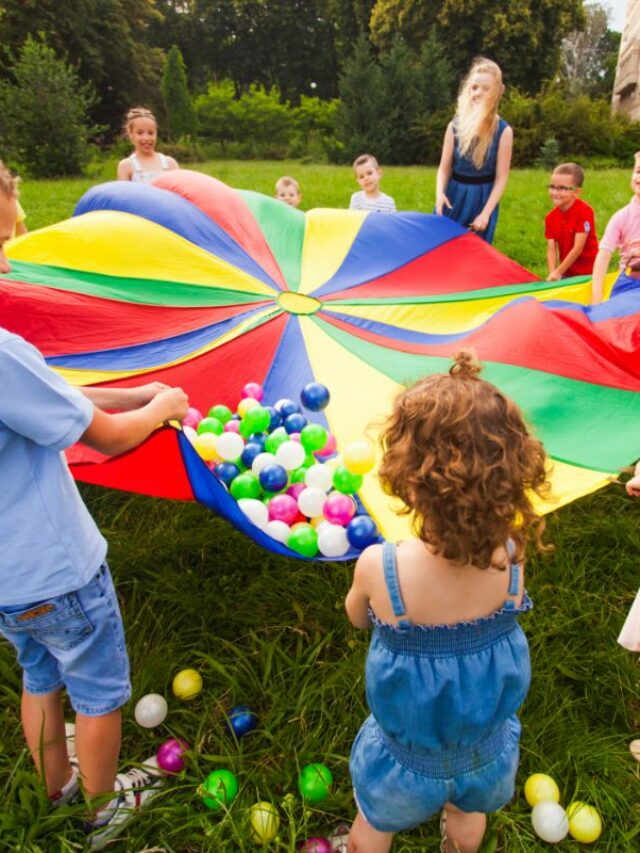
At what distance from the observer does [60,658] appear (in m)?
1.35

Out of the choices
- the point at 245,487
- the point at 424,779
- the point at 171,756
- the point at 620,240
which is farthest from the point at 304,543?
the point at 620,240

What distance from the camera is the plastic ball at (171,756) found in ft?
5.48

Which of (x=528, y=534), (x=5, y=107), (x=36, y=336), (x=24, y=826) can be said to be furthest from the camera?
(x=5, y=107)

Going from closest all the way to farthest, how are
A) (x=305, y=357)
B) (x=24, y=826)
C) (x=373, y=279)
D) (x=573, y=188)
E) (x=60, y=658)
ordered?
(x=60, y=658)
(x=24, y=826)
(x=305, y=357)
(x=373, y=279)
(x=573, y=188)

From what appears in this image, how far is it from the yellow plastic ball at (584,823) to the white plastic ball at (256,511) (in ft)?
3.48

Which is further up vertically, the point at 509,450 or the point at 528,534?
the point at 509,450

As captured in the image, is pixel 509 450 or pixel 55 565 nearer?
pixel 509 450

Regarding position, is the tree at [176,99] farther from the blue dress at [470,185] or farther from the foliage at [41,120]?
the blue dress at [470,185]

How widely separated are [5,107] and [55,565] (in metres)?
14.1

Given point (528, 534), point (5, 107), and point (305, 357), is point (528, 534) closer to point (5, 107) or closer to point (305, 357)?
point (305, 357)

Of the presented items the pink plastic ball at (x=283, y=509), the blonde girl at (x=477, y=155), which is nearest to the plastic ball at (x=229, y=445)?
the pink plastic ball at (x=283, y=509)

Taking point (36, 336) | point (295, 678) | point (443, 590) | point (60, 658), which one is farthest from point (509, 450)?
point (36, 336)

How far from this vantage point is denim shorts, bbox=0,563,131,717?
1290 mm

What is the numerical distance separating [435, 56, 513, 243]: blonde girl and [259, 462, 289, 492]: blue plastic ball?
7.84 ft
